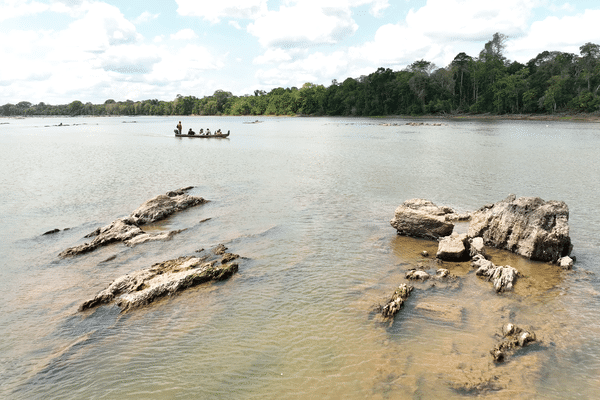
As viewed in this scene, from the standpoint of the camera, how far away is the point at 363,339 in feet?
29.2

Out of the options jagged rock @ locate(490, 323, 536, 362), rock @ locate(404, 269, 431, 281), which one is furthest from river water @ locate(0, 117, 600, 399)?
rock @ locate(404, 269, 431, 281)

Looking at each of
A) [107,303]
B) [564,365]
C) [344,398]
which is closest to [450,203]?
[564,365]

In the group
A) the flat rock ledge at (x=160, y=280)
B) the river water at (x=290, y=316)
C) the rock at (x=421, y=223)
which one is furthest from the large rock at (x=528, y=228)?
the flat rock ledge at (x=160, y=280)

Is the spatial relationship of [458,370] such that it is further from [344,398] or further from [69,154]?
[69,154]

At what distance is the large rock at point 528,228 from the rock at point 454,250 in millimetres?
1784

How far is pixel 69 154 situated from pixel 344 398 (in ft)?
173

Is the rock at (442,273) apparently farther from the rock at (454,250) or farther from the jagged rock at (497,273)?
the rock at (454,250)

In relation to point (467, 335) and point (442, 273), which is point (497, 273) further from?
point (467, 335)

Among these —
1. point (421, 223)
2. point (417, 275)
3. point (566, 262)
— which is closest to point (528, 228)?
point (566, 262)

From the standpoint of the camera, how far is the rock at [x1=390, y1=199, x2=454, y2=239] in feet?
50.8

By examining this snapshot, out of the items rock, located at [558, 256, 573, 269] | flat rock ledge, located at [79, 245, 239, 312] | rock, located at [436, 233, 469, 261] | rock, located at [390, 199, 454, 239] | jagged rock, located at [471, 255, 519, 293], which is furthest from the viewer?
rock, located at [390, 199, 454, 239]

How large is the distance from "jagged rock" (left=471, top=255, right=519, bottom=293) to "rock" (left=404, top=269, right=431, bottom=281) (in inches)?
66.2

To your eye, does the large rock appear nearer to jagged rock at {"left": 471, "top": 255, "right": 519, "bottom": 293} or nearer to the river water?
the river water

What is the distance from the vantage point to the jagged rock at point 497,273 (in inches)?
433
